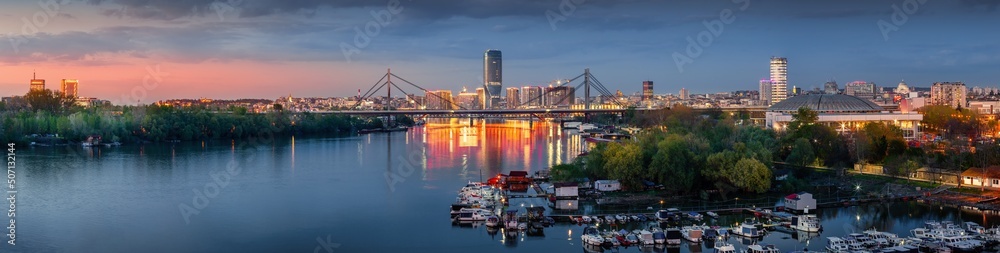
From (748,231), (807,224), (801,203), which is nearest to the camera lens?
(748,231)

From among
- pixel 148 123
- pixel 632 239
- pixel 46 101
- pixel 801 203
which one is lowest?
pixel 632 239

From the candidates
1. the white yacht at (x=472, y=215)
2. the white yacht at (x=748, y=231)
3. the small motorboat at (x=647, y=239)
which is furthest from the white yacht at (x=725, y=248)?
the white yacht at (x=472, y=215)

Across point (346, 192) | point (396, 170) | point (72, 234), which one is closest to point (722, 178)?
point (346, 192)

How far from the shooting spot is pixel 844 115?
17109 mm

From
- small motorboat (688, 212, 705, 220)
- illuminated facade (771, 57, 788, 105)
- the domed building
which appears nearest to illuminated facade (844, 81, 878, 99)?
illuminated facade (771, 57, 788, 105)

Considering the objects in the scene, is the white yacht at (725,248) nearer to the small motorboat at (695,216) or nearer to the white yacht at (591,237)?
the white yacht at (591,237)

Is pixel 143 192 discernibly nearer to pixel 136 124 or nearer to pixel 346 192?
pixel 346 192

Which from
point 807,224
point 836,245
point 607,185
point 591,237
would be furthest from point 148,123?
point 836,245

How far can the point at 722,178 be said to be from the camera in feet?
29.2

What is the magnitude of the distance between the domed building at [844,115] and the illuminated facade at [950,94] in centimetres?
1583

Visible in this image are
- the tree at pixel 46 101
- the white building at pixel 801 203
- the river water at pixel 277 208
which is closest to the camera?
the river water at pixel 277 208

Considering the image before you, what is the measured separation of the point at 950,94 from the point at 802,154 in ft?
84.7

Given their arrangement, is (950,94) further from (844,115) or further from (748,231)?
(748,231)

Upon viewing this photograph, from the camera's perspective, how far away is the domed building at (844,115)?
645 inches
